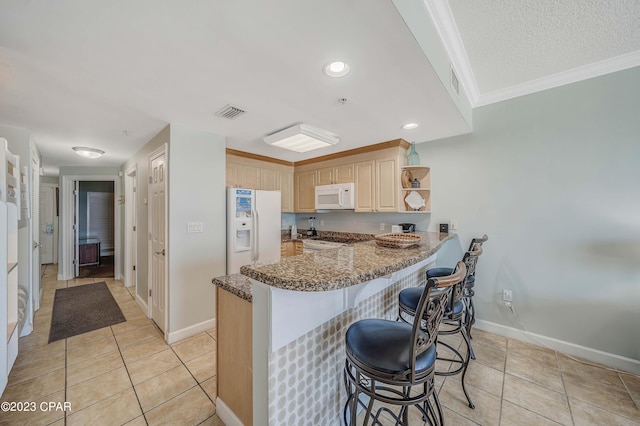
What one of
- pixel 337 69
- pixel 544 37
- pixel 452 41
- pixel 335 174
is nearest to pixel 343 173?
pixel 335 174

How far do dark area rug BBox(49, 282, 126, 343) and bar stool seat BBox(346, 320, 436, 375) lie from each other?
330 cm

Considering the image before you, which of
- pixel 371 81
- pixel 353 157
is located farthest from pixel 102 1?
pixel 353 157

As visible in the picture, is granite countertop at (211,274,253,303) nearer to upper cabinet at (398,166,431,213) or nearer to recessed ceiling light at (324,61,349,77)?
recessed ceiling light at (324,61,349,77)

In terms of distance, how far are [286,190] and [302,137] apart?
195cm

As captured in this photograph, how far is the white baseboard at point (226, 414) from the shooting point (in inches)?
56.9

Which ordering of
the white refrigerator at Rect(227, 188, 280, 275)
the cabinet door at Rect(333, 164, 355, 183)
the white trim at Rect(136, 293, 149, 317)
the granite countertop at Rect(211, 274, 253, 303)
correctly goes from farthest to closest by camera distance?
the cabinet door at Rect(333, 164, 355, 183) → the white trim at Rect(136, 293, 149, 317) → the white refrigerator at Rect(227, 188, 280, 275) → the granite countertop at Rect(211, 274, 253, 303)

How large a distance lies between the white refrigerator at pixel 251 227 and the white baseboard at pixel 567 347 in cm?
282

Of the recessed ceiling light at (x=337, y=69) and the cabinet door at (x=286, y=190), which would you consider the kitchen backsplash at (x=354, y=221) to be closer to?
the cabinet door at (x=286, y=190)

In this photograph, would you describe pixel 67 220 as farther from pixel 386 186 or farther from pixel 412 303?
pixel 412 303

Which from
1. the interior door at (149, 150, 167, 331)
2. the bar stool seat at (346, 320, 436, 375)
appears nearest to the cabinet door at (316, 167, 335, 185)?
the interior door at (149, 150, 167, 331)

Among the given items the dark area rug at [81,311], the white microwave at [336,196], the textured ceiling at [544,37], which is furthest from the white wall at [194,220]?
the textured ceiling at [544,37]

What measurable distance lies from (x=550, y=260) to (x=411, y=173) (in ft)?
5.72

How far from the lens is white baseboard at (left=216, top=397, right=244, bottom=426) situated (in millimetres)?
1445

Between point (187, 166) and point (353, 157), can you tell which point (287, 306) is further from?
point (353, 157)
